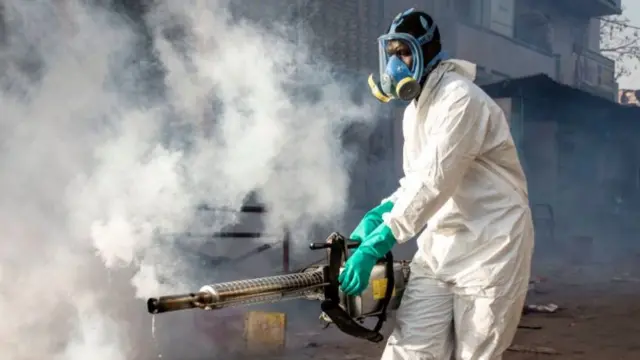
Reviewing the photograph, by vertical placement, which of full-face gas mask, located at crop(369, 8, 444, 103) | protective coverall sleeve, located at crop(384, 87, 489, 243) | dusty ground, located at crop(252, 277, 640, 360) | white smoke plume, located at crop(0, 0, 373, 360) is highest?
full-face gas mask, located at crop(369, 8, 444, 103)

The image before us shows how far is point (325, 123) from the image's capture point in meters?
10.3

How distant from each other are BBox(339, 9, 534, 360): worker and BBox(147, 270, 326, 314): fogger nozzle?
0.15 metres

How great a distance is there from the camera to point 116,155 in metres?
6.10

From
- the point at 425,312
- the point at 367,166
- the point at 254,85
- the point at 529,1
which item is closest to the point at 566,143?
the point at 529,1

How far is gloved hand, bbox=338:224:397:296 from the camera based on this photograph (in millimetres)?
2545

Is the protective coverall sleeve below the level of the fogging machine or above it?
above

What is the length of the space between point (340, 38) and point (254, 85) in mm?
4749

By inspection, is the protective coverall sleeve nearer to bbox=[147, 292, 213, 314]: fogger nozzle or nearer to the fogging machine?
the fogging machine

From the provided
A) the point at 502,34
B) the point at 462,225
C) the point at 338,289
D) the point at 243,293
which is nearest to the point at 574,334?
the point at 462,225

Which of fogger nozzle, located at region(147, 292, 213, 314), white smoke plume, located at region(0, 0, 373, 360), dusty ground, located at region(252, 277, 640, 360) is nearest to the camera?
fogger nozzle, located at region(147, 292, 213, 314)

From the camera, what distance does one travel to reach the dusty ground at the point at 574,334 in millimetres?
5719

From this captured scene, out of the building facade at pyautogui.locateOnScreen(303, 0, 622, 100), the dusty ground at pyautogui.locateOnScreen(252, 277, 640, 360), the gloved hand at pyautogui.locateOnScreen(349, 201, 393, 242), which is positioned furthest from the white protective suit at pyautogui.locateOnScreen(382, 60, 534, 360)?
the building facade at pyautogui.locateOnScreen(303, 0, 622, 100)

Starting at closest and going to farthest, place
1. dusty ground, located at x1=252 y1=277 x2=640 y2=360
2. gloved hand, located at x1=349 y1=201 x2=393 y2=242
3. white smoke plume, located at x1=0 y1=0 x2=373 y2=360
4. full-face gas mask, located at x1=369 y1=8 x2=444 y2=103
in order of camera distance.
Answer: full-face gas mask, located at x1=369 y1=8 x2=444 y2=103 < gloved hand, located at x1=349 y1=201 x2=393 y2=242 < white smoke plume, located at x1=0 y1=0 x2=373 y2=360 < dusty ground, located at x1=252 y1=277 x2=640 y2=360

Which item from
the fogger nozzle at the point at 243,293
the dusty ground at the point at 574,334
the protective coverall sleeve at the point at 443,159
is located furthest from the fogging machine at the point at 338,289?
the dusty ground at the point at 574,334
